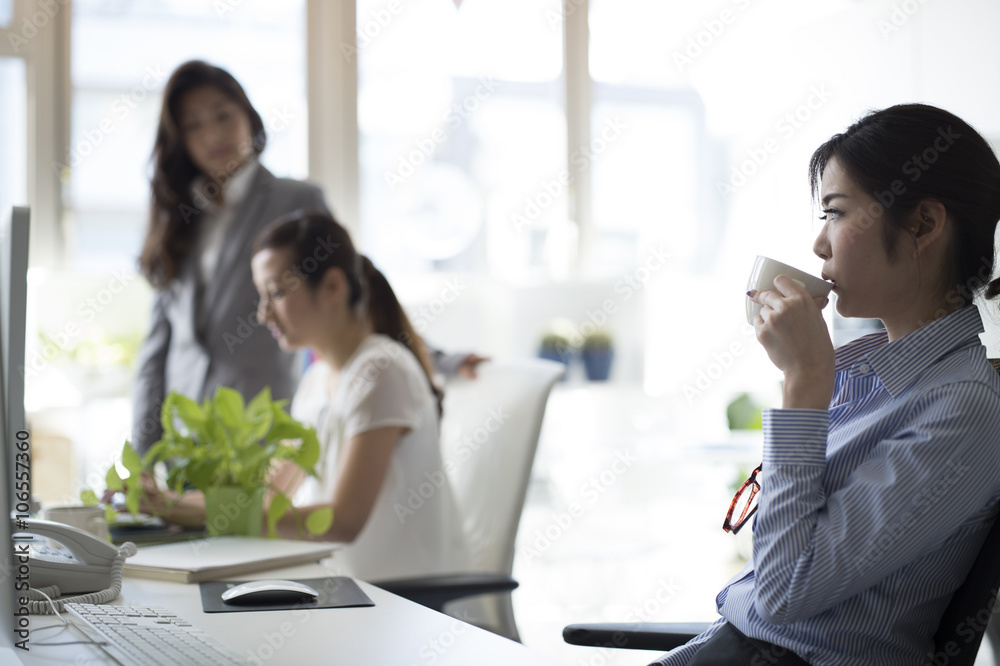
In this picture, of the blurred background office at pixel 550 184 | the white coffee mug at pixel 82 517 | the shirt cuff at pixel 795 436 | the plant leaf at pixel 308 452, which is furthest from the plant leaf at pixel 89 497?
the blurred background office at pixel 550 184

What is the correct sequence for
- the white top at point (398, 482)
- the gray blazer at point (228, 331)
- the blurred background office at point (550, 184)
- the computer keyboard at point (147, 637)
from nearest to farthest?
1. the computer keyboard at point (147, 637)
2. the white top at point (398, 482)
3. the gray blazer at point (228, 331)
4. the blurred background office at point (550, 184)

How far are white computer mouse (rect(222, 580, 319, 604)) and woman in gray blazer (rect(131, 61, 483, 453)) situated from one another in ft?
4.74

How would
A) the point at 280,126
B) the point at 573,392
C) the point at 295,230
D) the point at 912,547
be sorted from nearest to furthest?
the point at 912,547, the point at 295,230, the point at 280,126, the point at 573,392

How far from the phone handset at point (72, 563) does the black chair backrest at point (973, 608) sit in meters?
0.89

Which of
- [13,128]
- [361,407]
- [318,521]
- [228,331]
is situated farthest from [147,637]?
[13,128]

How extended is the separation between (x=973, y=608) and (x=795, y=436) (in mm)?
219

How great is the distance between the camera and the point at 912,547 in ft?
2.79

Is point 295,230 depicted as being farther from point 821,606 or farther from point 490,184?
point 490,184

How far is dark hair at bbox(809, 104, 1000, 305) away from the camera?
0.98 metres

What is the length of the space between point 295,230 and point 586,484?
292 centimetres

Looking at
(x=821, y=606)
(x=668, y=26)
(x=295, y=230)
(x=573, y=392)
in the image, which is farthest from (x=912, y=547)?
(x=668, y=26)

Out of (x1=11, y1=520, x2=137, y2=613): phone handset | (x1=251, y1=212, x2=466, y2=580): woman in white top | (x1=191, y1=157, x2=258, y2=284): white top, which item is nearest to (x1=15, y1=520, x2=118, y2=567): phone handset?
(x1=11, y1=520, x2=137, y2=613): phone handset

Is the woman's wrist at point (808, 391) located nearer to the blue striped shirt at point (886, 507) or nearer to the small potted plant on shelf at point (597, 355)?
the blue striped shirt at point (886, 507)

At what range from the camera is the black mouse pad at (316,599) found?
1027 millimetres
